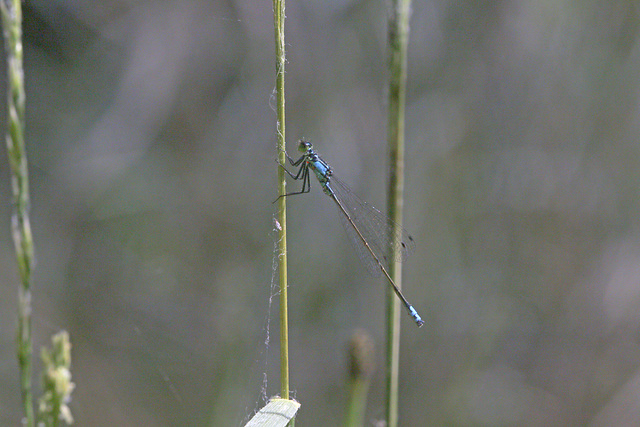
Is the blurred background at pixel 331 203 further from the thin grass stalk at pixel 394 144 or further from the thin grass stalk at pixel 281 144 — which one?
the thin grass stalk at pixel 281 144

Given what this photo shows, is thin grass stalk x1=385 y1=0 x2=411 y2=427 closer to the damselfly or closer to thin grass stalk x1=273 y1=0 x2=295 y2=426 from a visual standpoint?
thin grass stalk x1=273 y1=0 x2=295 y2=426

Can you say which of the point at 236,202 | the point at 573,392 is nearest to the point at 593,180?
the point at 573,392

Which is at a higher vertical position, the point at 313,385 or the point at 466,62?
the point at 466,62

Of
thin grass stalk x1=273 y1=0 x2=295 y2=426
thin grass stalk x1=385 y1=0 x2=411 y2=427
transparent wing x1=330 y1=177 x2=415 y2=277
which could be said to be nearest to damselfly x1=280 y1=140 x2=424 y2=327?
transparent wing x1=330 y1=177 x2=415 y2=277

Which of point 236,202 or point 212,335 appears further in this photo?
point 236,202

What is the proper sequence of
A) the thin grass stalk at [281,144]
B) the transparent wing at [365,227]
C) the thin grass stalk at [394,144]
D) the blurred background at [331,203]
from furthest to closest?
the blurred background at [331,203] < the transparent wing at [365,227] < the thin grass stalk at [394,144] < the thin grass stalk at [281,144]

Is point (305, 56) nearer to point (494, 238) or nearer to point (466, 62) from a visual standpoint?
point (466, 62)

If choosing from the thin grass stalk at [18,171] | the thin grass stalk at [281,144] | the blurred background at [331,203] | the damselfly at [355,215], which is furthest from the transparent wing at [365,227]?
the thin grass stalk at [18,171]
